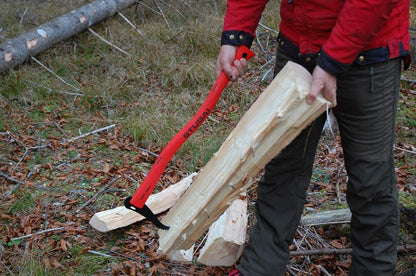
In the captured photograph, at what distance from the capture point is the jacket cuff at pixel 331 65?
1.76m

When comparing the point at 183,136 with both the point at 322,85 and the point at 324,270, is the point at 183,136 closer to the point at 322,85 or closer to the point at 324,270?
the point at 322,85

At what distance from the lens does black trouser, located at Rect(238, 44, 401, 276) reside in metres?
1.95

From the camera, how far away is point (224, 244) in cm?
251

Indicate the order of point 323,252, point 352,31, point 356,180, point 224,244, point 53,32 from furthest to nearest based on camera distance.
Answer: point 53,32 → point 323,252 → point 224,244 → point 356,180 → point 352,31

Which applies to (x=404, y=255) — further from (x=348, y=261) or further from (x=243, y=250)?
(x=243, y=250)

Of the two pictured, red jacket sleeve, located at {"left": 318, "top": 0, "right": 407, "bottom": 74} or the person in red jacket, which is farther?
the person in red jacket

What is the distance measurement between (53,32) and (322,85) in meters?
5.20

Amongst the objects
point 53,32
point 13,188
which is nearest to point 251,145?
point 13,188

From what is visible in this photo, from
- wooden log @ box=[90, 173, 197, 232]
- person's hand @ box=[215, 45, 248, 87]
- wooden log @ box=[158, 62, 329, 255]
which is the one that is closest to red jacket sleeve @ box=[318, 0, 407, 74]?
wooden log @ box=[158, 62, 329, 255]

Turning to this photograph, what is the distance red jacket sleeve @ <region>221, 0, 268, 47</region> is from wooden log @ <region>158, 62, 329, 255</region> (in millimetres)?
416

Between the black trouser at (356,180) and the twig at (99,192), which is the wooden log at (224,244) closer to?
the black trouser at (356,180)

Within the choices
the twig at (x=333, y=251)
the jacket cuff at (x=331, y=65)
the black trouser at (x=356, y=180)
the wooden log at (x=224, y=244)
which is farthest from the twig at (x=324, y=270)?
the jacket cuff at (x=331, y=65)

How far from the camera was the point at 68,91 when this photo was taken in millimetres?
5203

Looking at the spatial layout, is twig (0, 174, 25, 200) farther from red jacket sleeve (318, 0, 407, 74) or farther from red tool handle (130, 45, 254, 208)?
red jacket sleeve (318, 0, 407, 74)
